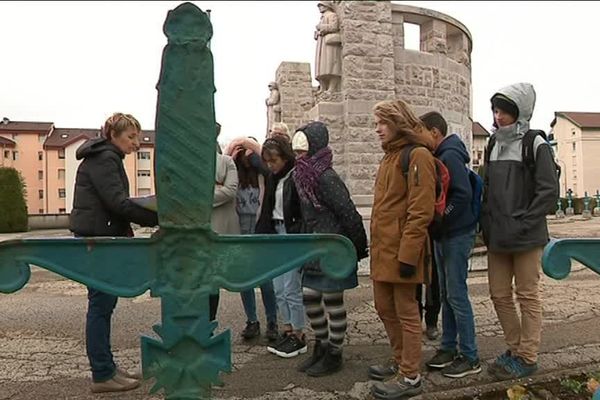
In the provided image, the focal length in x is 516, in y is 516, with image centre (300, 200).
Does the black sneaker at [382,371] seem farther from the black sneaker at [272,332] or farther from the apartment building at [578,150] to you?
the apartment building at [578,150]

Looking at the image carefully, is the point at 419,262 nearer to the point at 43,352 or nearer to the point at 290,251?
the point at 290,251

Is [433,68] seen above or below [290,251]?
above

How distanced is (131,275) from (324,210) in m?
2.20

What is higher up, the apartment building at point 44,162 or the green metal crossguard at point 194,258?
the apartment building at point 44,162

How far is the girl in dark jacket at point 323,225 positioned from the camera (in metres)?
3.62

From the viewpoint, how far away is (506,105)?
338cm

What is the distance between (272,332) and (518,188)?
7.83 ft

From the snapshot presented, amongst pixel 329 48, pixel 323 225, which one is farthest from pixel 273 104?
pixel 323 225

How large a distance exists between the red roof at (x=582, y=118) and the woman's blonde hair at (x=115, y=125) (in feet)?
199

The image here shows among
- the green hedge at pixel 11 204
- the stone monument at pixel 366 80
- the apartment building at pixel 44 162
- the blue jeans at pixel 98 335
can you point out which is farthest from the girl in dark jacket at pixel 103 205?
the apartment building at pixel 44 162

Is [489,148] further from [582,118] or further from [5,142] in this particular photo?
[582,118]

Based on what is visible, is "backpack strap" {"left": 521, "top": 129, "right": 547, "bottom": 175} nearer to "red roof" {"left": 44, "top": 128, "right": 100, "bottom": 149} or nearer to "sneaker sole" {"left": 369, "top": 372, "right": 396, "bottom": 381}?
"sneaker sole" {"left": 369, "top": 372, "right": 396, "bottom": 381}

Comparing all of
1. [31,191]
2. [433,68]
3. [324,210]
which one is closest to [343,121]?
[433,68]

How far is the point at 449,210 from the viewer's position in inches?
140
